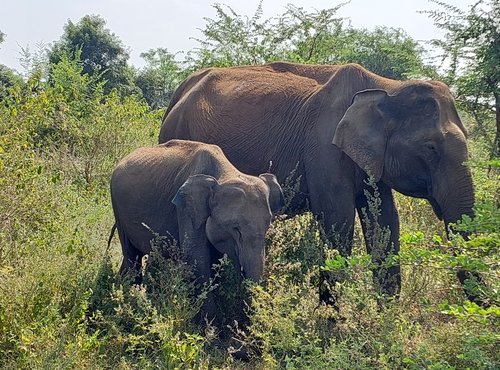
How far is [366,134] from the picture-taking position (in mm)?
5625

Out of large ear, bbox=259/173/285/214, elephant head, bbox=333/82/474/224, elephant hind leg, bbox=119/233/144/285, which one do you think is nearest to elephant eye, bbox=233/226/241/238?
large ear, bbox=259/173/285/214

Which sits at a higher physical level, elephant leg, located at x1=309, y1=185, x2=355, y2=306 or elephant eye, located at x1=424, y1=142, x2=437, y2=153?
elephant eye, located at x1=424, y1=142, x2=437, y2=153

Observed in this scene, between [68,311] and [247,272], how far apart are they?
1472mm

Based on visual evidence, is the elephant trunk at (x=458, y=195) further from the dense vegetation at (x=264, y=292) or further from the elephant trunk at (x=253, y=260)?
the elephant trunk at (x=253, y=260)

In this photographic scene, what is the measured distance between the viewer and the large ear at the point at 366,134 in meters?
5.65

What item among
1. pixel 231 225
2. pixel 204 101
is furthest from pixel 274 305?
pixel 204 101

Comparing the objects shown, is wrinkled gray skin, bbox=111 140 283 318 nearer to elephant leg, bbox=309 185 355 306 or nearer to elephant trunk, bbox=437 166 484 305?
elephant leg, bbox=309 185 355 306

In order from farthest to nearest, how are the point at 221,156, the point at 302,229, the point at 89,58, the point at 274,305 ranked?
the point at 89,58 < the point at 302,229 < the point at 221,156 < the point at 274,305

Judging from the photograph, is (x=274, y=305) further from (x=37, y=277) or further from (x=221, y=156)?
(x=37, y=277)

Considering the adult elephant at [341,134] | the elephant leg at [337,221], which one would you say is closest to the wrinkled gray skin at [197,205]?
the elephant leg at [337,221]

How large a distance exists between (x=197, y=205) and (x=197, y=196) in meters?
0.07

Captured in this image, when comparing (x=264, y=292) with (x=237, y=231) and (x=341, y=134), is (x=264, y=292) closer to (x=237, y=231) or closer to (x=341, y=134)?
(x=237, y=231)

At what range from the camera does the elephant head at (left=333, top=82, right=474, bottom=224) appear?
17.2ft

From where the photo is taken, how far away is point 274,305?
15.7 ft
